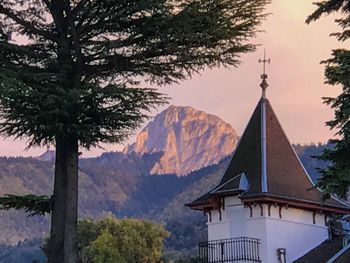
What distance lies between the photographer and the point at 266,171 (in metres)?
25.0

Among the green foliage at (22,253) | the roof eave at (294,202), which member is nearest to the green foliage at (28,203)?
the roof eave at (294,202)

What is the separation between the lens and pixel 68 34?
16.8m

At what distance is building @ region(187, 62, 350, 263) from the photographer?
24000 mm

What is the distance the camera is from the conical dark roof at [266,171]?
24.5 m

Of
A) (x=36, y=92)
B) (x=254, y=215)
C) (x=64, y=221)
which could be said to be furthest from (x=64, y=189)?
(x=254, y=215)

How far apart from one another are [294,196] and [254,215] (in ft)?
5.23

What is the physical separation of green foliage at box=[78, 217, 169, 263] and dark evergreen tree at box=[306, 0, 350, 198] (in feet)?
146

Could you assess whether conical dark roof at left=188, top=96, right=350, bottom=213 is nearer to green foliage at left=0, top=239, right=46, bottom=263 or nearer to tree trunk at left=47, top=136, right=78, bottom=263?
tree trunk at left=47, top=136, right=78, bottom=263

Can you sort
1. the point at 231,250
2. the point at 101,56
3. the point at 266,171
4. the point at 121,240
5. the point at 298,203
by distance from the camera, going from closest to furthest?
the point at 101,56, the point at 231,250, the point at 298,203, the point at 266,171, the point at 121,240

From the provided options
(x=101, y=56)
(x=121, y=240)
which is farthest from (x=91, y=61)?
(x=121, y=240)

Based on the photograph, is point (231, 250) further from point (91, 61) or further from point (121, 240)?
point (121, 240)

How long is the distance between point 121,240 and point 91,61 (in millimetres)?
Result: 45866

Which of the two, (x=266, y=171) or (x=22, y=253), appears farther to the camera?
(x=22, y=253)

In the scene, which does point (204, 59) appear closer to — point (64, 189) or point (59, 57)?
point (59, 57)
